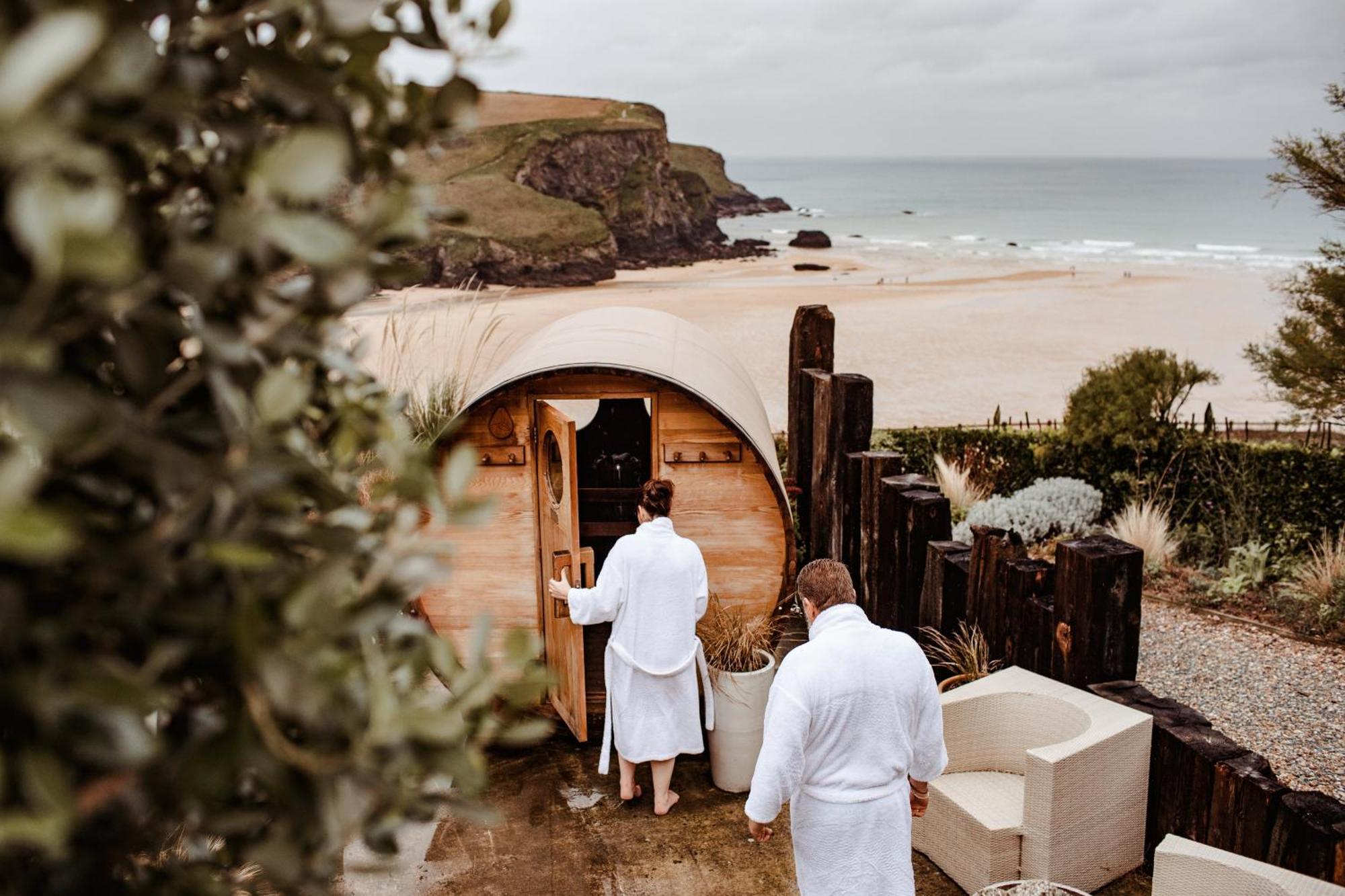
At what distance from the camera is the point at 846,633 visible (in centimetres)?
411

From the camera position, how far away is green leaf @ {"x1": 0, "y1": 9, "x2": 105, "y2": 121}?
74 cm

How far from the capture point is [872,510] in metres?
7.09

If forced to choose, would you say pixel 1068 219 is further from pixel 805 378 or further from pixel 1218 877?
pixel 1218 877

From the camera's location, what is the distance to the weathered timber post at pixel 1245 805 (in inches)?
166

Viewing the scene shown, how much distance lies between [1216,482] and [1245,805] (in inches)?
254

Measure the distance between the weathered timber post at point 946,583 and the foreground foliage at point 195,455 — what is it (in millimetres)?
5410

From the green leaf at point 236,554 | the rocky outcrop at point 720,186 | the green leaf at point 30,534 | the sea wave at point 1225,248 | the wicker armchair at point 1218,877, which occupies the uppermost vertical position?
the rocky outcrop at point 720,186

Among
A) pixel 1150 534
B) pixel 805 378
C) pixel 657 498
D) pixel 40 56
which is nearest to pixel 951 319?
pixel 1150 534

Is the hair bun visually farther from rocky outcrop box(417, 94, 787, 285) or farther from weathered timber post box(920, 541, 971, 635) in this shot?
rocky outcrop box(417, 94, 787, 285)

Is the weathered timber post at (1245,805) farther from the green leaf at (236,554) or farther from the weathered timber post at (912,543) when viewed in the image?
the green leaf at (236,554)

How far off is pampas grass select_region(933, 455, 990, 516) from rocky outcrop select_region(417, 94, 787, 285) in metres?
35.7

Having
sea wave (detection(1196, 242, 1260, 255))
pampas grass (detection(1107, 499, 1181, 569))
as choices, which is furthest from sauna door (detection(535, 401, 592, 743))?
sea wave (detection(1196, 242, 1260, 255))

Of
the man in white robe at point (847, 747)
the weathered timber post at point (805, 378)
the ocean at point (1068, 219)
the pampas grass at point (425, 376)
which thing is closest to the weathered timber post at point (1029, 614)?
the man in white robe at point (847, 747)

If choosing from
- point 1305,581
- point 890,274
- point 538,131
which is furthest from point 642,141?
point 1305,581
